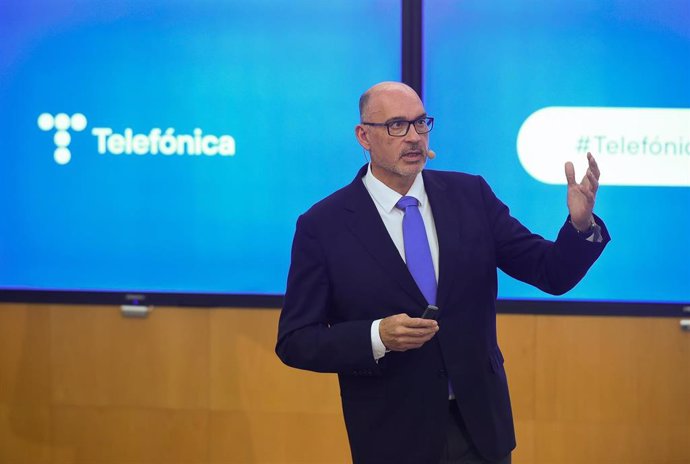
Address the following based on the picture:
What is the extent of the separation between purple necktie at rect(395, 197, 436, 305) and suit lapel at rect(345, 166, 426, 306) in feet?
0.12

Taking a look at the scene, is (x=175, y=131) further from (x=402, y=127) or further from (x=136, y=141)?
(x=402, y=127)

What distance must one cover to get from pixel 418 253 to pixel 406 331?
312mm

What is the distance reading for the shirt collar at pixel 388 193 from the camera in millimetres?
2211

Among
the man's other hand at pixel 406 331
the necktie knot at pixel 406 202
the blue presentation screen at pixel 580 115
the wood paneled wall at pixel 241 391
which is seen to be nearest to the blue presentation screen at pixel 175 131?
the wood paneled wall at pixel 241 391

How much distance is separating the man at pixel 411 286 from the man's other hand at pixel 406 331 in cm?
6

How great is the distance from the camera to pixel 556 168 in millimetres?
3734

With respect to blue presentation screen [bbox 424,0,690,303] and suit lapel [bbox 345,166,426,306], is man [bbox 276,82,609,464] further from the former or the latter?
blue presentation screen [bbox 424,0,690,303]

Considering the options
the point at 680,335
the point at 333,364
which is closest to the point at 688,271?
the point at 680,335

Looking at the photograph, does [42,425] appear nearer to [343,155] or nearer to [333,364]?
[343,155]

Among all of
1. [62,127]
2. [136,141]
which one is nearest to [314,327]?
[136,141]

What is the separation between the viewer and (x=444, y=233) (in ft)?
7.06

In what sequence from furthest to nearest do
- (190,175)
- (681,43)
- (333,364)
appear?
(190,175) → (681,43) → (333,364)

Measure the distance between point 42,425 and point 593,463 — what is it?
263cm

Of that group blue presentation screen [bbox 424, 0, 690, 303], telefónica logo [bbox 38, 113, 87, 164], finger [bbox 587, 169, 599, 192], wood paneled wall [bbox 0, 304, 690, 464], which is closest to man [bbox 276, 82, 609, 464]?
finger [bbox 587, 169, 599, 192]
